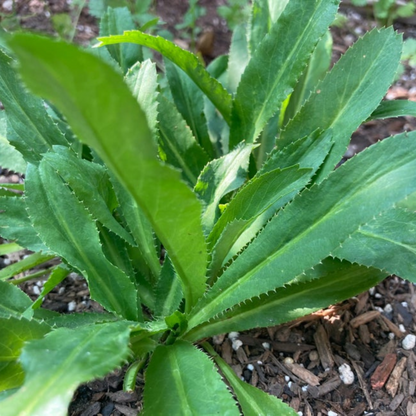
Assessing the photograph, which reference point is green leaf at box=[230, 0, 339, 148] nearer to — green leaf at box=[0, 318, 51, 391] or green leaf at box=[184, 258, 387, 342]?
green leaf at box=[184, 258, 387, 342]

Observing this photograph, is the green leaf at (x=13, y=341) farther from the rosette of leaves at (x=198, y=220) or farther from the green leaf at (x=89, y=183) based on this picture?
the green leaf at (x=89, y=183)

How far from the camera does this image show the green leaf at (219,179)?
101cm

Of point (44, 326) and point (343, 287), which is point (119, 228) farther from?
point (343, 287)

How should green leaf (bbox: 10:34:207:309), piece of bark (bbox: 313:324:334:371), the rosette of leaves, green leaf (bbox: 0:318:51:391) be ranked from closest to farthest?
green leaf (bbox: 10:34:207:309), the rosette of leaves, green leaf (bbox: 0:318:51:391), piece of bark (bbox: 313:324:334:371)

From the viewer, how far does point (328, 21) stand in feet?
3.41

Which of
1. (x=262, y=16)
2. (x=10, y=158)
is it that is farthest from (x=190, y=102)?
(x=10, y=158)

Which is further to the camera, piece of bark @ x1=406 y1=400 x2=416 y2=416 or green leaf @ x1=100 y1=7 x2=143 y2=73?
green leaf @ x1=100 y1=7 x2=143 y2=73

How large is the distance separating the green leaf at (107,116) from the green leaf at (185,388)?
0.32 meters

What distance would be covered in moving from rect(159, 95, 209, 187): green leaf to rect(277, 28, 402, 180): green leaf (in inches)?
9.2

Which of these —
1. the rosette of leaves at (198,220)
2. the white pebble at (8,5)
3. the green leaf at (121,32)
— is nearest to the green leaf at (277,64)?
the rosette of leaves at (198,220)

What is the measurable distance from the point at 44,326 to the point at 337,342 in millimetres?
719

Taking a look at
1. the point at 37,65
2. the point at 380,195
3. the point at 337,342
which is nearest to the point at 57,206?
the point at 37,65

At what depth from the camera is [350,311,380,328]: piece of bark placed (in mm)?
1196

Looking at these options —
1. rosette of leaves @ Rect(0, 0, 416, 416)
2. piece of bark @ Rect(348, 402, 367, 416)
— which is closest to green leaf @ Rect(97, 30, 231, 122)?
rosette of leaves @ Rect(0, 0, 416, 416)
